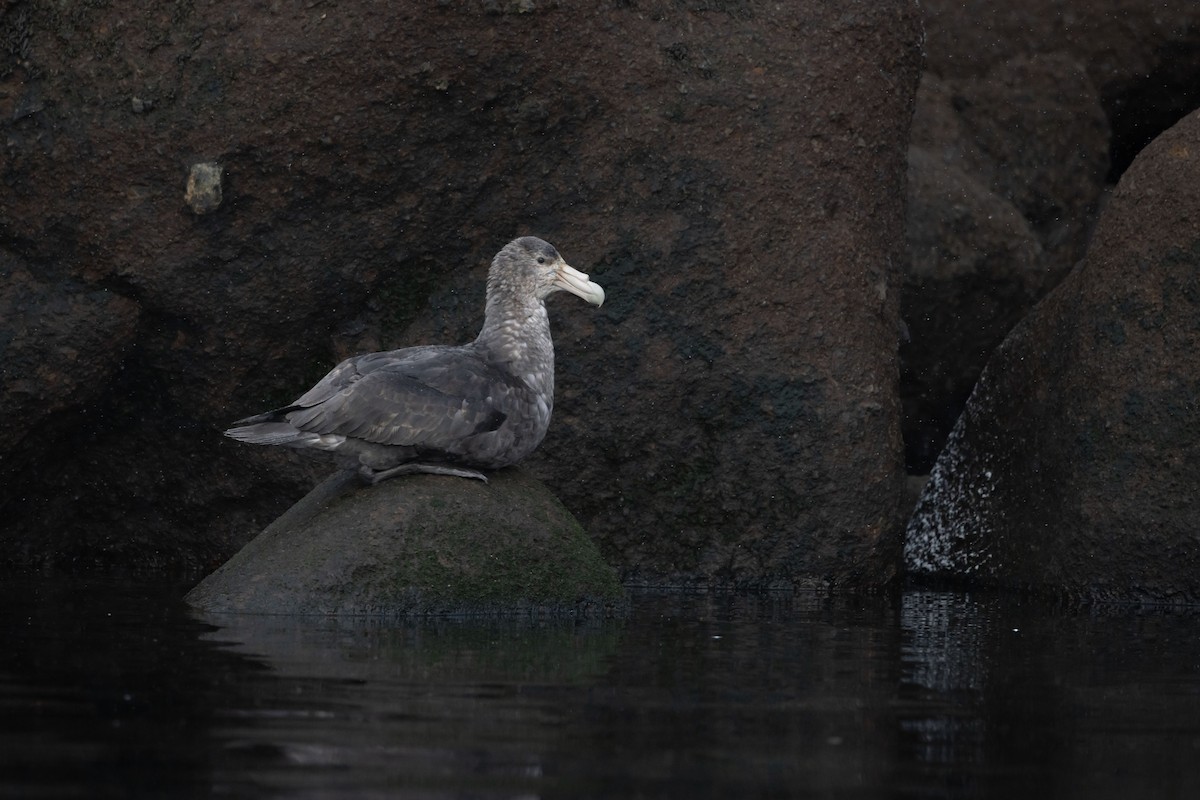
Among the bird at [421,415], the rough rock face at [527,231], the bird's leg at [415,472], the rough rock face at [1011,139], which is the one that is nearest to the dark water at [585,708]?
the bird's leg at [415,472]

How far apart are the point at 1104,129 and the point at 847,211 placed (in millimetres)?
4948

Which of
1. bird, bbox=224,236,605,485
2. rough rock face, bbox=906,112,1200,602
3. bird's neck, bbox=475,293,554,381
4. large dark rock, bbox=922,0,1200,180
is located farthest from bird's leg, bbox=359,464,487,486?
large dark rock, bbox=922,0,1200,180

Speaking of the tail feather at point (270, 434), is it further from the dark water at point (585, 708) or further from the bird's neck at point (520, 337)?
the bird's neck at point (520, 337)

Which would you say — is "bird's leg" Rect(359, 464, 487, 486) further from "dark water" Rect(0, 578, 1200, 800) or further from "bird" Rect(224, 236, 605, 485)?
"dark water" Rect(0, 578, 1200, 800)

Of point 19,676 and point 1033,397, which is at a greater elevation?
point 1033,397

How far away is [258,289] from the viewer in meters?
9.30

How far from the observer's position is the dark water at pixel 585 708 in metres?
4.44

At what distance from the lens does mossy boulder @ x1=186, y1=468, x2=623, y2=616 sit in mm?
7410

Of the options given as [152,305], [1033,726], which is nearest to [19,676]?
[1033,726]

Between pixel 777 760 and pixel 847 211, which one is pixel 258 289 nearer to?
pixel 847 211

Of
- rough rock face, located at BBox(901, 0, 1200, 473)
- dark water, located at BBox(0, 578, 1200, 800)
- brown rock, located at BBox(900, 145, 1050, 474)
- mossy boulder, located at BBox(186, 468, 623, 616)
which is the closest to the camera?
dark water, located at BBox(0, 578, 1200, 800)

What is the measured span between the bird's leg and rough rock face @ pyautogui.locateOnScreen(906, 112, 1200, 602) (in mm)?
3183

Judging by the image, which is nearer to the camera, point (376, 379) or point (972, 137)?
point (376, 379)

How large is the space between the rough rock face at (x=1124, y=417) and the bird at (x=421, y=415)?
280cm
